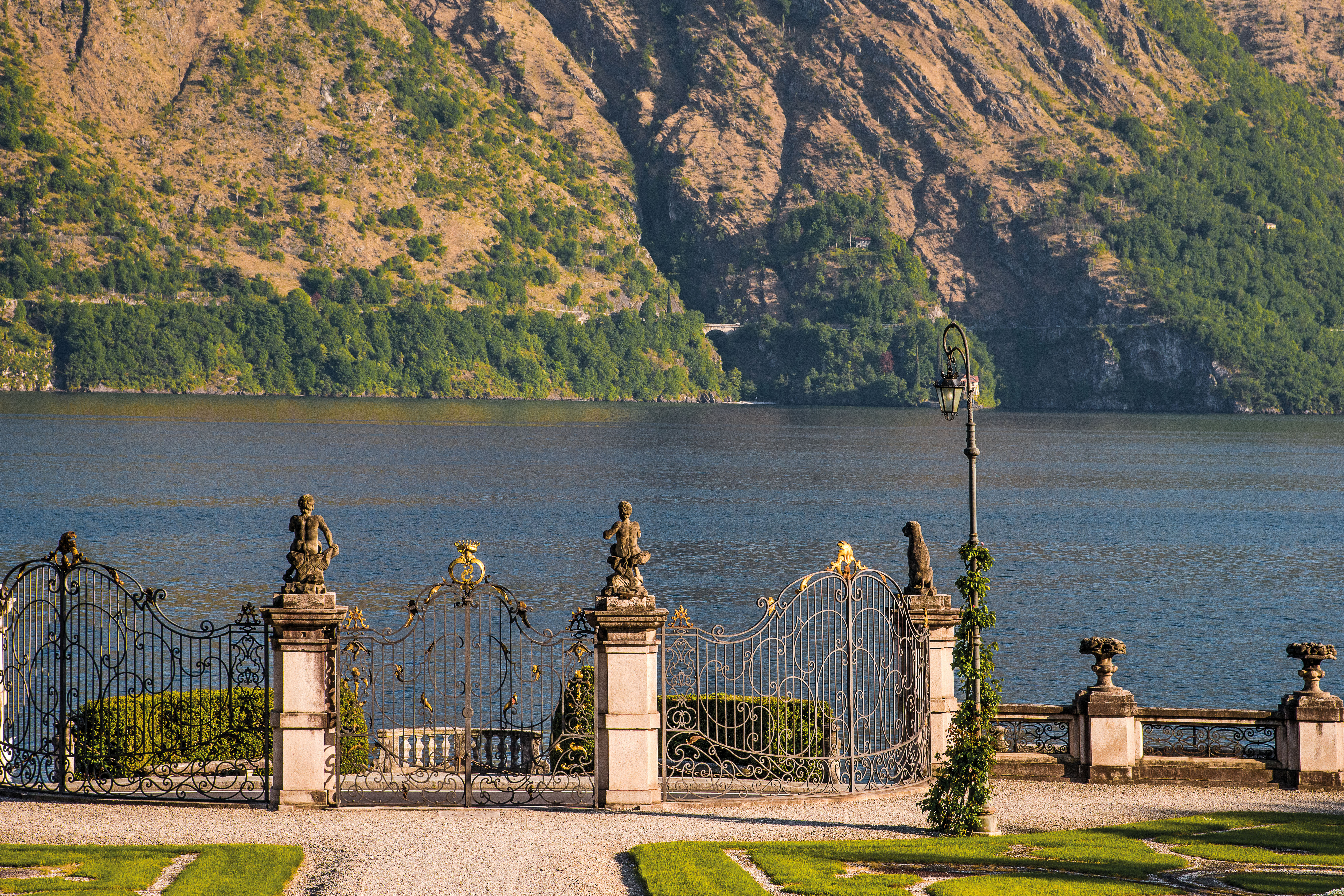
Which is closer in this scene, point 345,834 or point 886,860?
point 886,860

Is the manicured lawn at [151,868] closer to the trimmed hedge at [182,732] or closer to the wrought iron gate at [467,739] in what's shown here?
the wrought iron gate at [467,739]

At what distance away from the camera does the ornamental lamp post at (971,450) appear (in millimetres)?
20719

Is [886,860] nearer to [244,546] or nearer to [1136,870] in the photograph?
[1136,870]

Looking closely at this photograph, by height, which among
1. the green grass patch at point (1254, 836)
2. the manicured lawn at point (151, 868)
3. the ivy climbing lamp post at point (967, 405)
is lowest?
the green grass patch at point (1254, 836)

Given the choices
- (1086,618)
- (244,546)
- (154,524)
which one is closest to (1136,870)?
(1086,618)

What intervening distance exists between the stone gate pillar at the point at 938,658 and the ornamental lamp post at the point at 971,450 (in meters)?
2.00

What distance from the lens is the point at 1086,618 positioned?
66.6 m

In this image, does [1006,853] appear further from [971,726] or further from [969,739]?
[971,726]

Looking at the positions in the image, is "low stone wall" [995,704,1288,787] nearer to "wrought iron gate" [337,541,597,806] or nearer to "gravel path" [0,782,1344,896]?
"gravel path" [0,782,1344,896]

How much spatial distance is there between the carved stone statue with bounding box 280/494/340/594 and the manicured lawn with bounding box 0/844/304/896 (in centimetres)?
390

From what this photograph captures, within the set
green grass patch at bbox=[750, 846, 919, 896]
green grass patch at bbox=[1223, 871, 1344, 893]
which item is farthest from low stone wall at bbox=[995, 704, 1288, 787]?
green grass patch at bbox=[750, 846, 919, 896]

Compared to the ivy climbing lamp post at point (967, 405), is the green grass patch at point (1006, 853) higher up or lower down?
lower down

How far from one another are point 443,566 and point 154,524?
24.2 metres

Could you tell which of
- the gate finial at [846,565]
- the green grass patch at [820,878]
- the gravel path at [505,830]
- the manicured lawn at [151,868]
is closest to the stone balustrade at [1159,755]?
the gravel path at [505,830]
